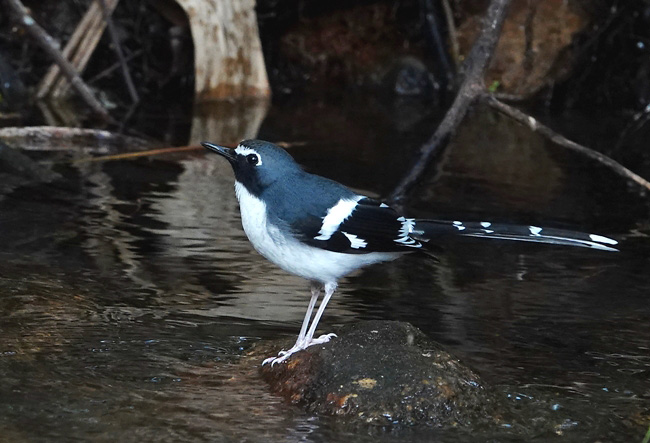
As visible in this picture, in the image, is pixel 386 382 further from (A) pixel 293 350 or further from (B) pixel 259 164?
(B) pixel 259 164

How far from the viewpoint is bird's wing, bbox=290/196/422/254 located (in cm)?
385

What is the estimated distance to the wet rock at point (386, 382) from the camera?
336cm

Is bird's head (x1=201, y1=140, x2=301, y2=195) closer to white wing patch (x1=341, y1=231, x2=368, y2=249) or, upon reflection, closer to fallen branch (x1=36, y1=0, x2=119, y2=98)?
white wing patch (x1=341, y1=231, x2=368, y2=249)

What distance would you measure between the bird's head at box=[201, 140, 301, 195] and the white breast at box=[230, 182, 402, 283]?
6cm

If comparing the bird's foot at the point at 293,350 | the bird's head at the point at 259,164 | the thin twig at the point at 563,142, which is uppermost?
the thin twig at the point at 563,142

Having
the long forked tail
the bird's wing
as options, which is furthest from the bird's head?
the long forked tail

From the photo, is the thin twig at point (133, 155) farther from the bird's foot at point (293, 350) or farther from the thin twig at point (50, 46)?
the bird's foot at point (293, 350)

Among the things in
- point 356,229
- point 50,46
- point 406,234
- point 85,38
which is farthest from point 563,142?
point 85,38

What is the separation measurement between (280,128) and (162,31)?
2549 millimetres

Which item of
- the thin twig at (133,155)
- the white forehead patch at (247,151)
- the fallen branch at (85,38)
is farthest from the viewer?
the fallen branch at (85,38)

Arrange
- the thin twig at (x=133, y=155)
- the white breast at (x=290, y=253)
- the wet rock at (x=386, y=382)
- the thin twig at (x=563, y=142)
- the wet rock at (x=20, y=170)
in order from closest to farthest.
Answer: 1. the wet rock at (x=386, y=382)
2. the white breast at (x=290, y=253)
3. the thin twig at (x=563, y=142)
4. the wet rock at (x=20, y=170)
5. the thin twig at (x=133, y=155)

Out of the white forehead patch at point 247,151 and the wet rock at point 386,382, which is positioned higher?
the white forehead patch at point 247,151

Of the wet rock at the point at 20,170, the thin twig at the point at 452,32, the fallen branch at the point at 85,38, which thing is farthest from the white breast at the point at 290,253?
the thin twig at the point at 452,32

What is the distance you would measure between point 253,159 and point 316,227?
0.38m
